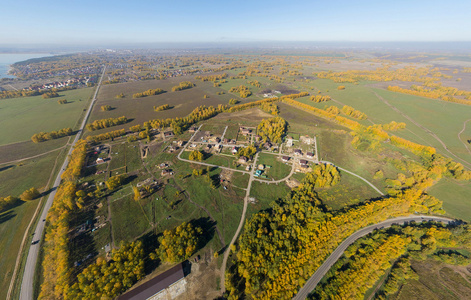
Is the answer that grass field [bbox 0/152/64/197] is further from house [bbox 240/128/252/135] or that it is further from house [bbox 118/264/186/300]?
house [bbox 240/128/252/135]

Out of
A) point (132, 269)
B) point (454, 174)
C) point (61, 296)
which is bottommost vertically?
point (61, 296)

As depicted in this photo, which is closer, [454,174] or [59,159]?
[454,174]

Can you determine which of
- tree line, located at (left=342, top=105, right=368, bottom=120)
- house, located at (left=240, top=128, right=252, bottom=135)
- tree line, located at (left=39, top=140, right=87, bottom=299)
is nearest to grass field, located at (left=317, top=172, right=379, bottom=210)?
house, located at (left=240, top=128, right=252, bottom=135)

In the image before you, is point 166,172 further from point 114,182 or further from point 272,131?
point 272,131

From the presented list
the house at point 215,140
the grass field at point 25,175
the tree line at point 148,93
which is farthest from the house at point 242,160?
the tree line at point 148,93

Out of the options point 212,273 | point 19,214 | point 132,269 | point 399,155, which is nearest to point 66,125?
point 19,214

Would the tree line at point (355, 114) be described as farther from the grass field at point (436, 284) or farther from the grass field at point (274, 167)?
the grass field at point (436, 284)

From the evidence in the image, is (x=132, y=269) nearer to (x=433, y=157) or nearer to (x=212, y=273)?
(x=212, y=273)
